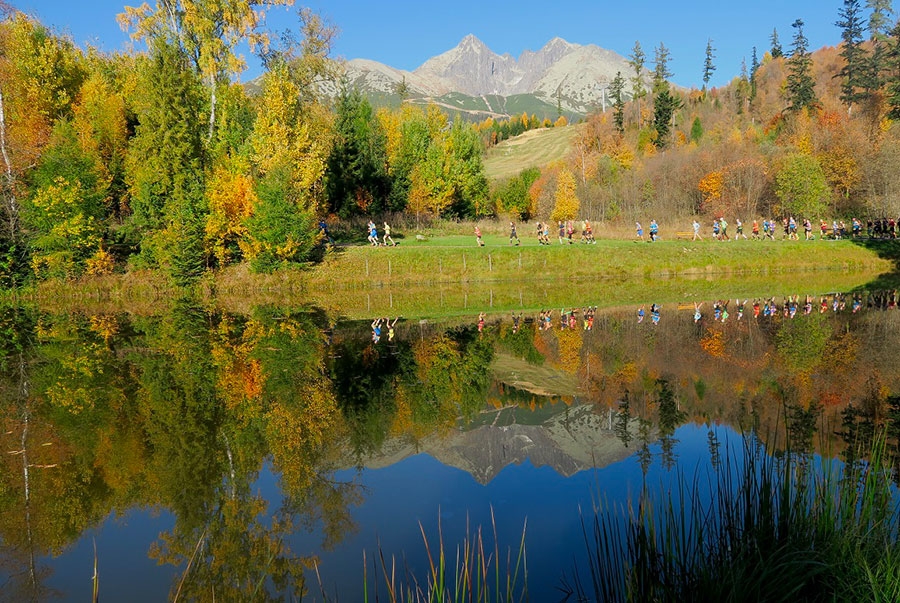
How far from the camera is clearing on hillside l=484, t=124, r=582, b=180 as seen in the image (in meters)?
144

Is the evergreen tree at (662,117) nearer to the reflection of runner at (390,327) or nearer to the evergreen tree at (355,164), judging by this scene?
the evergreen tree at (355,164)

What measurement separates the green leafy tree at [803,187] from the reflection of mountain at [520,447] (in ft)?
198

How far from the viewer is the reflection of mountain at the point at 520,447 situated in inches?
447

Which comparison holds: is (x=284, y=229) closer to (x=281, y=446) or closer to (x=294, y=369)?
(x=294, y=369)

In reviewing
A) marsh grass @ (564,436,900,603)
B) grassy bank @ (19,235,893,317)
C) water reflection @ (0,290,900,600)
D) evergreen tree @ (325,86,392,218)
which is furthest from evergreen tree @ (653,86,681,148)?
marsh grass @ (564,436,900,603)

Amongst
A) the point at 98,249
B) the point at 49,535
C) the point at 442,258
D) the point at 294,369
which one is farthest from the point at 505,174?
the point at 49,535

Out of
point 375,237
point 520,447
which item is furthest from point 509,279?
point 520,447

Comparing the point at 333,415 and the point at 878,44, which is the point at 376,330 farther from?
the point at 878,44

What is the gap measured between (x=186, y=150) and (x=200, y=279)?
876cm

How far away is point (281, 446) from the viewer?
40.3 ft

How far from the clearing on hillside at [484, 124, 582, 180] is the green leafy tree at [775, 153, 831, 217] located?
7452 cm

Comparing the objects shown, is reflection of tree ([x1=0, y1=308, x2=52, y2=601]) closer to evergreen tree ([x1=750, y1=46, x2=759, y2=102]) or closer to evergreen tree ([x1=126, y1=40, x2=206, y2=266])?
evergreen tree ([x1=126, y1=40, x2=206, y2=266])

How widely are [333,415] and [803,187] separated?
64573mm

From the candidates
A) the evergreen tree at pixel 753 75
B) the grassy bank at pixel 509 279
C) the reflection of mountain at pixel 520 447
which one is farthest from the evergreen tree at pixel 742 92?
the reflection of mountain at pixel 520 447
